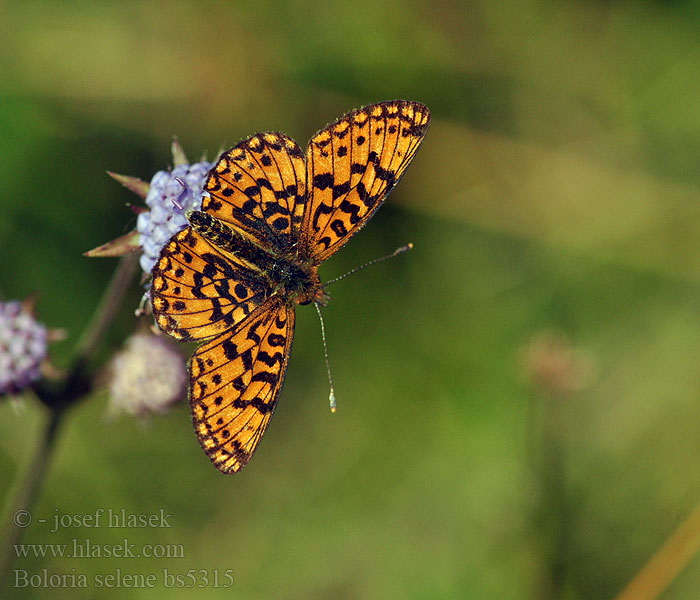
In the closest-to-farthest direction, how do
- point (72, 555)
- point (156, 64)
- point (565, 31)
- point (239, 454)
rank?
point (239, 454) < point (72, 555) < point (156, 64) < point (565, 31)

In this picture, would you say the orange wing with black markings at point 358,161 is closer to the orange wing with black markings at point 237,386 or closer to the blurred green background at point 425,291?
the orange wing with black markings at point 237,386

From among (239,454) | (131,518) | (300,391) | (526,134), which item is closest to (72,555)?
(131,518)

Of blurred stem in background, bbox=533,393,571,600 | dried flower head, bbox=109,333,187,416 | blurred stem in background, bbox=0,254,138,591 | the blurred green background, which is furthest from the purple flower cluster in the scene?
blurred stem in background, bbox=533,393,571,600

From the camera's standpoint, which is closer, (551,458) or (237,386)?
(237,386)

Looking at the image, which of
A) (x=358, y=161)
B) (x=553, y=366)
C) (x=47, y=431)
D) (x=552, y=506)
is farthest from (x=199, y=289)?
(x=552, y=506)

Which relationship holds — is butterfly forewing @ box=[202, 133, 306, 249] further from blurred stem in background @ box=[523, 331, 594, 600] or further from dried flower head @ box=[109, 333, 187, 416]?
blurred stem in background @ box=[523, 331, 594, 600]

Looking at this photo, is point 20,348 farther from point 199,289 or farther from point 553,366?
point 553,366

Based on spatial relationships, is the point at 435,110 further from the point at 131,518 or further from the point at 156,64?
the point at 131,518
